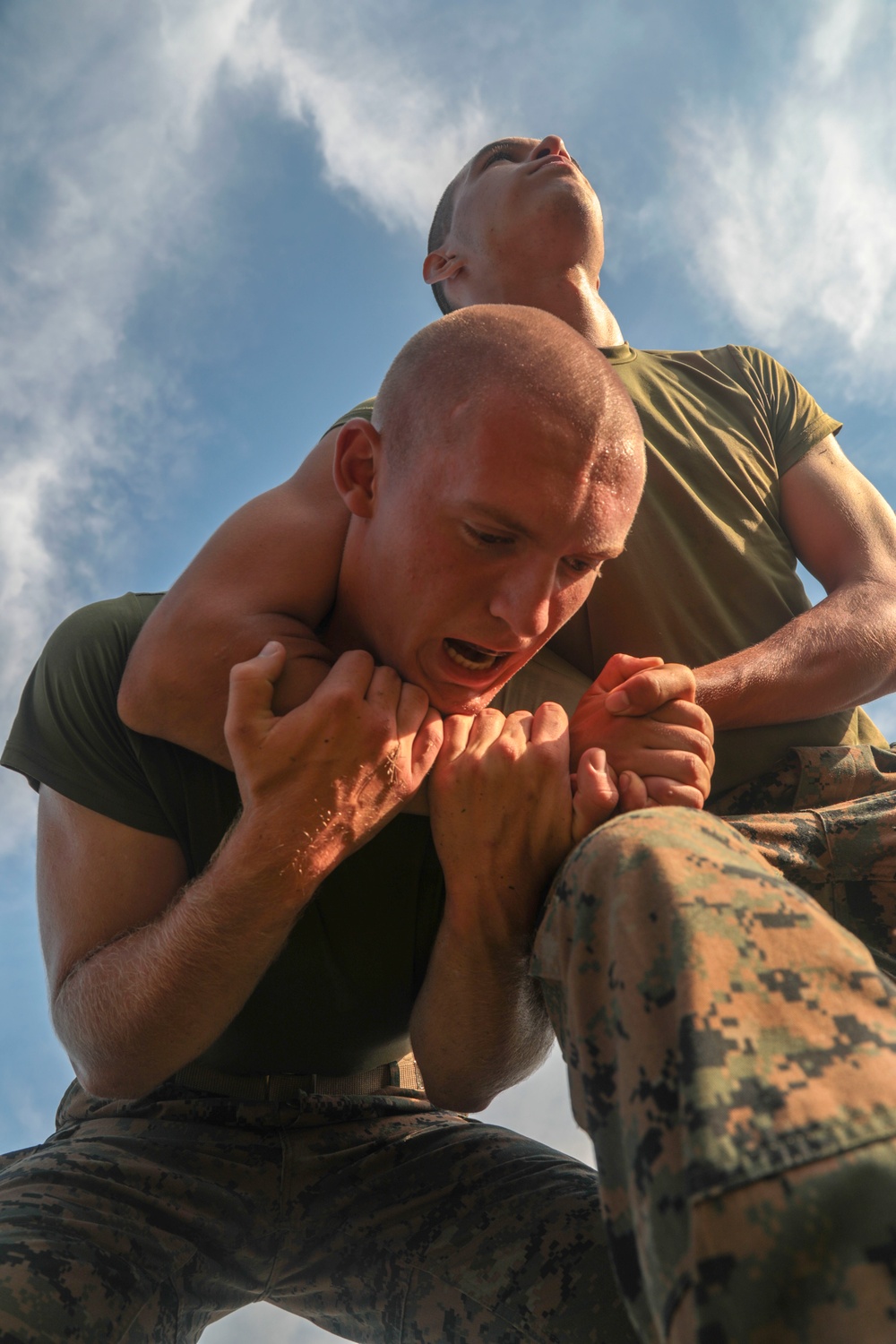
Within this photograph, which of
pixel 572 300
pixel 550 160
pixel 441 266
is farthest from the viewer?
pixel 441 266

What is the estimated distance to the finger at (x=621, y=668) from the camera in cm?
274

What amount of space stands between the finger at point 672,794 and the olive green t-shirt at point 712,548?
771 mm

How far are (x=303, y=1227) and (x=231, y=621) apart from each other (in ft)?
5.99

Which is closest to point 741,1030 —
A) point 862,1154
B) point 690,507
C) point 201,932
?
point 862,1154

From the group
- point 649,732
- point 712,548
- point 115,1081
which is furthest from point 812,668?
point 115,1081

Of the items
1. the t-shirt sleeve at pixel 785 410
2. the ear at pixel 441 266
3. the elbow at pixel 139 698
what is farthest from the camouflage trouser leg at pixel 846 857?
the ear at pixel 441 266

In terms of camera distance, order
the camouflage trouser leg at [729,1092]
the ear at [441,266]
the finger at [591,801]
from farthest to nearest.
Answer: the ear at [441,266]
the finger at [591,801]
the camouflage trouser leg at [729,1092]

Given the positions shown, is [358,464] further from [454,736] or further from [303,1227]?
[303,1227]

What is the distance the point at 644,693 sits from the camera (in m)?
2.58

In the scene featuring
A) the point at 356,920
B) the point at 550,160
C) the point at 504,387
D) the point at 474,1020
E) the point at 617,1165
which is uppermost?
the point at 550,160

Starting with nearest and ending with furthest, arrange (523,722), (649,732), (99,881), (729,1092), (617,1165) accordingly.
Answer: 1. (729,1092)
2. (617,1165)
3. (649,732)
4. (523,722)
5. (99,881)

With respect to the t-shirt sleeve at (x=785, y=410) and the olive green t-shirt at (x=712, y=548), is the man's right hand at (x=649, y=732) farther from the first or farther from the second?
the t-shirt sleeve at (x=785, y=410)

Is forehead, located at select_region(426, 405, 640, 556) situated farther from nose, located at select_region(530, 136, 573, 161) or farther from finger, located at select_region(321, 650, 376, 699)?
nose, located at select_region(530, 136, 573, 161)

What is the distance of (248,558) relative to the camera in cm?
277
